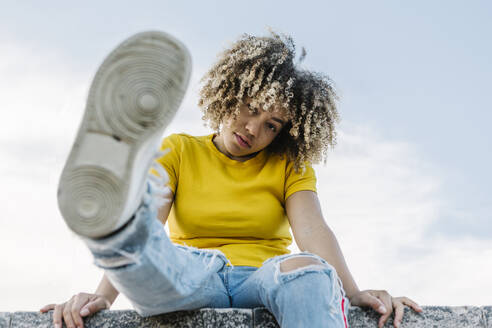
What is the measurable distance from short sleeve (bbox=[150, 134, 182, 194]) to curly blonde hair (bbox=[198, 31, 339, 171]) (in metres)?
0.25

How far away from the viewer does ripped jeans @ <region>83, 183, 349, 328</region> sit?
1.23 metres

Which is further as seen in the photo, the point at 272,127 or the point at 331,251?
the point at 272,127

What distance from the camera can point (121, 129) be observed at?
1146mm

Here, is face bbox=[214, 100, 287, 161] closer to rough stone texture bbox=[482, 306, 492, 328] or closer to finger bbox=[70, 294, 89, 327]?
finger bbox=[70, 294, 89, 327]

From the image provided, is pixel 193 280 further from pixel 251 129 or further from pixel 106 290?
pixel 251 129

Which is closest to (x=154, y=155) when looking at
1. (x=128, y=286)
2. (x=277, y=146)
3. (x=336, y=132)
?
(x=128, y=286)

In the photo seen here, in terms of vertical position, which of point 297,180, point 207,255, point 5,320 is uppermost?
point 297,180

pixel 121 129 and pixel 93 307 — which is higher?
pixel 121 129

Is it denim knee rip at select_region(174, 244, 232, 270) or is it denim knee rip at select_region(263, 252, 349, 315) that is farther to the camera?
denim knee rip at select_region(174, 244, 232, 270)

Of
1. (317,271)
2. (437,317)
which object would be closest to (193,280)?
(317,271)

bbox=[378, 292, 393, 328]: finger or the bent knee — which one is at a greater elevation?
the bent knee

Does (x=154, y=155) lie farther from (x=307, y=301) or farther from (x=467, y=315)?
(x=467, y=315)

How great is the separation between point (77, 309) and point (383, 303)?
1040 mm

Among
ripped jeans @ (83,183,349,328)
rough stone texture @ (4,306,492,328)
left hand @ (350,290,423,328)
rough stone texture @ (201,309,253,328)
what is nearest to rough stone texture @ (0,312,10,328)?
rough stone texture @ (4,306,492,328)
